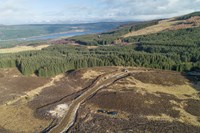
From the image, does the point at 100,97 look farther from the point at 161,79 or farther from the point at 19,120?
the point at 161,79

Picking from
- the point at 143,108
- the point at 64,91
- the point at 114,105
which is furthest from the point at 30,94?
the point at 143,108

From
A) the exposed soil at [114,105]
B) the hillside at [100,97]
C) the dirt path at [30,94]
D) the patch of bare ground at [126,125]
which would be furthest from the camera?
the dirt path at [30,94]

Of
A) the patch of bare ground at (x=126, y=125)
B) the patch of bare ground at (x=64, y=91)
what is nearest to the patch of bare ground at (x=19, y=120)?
the patch of bare ground at (x=64, y=91)

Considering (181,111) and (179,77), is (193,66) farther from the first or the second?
(181,111)

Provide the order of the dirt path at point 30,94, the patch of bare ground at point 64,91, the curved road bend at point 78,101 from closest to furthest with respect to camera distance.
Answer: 1. the curved road bend at point 78,101
2. the patch of bare ground at point 64,91
3. the dirt path at point 30,94

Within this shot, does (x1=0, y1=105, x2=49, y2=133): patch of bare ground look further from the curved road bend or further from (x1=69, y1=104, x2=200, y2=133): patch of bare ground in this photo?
(x1=69, y1=104, x2=200, y2=133): patch of bare ground

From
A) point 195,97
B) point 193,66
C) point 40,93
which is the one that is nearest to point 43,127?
point 40,93

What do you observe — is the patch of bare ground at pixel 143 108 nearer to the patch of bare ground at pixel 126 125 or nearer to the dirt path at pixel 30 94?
the patch of bare ground at pixel 126 125

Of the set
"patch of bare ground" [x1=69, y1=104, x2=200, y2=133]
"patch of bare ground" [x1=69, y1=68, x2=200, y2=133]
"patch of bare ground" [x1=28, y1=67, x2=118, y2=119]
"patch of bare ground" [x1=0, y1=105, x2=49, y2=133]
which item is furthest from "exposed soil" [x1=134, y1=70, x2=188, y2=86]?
"patch of bare ground" [x1=0, y1=105, x2=49, y2=133]

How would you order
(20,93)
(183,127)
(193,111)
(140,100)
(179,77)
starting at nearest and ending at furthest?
(183,127) → (193,111) → (140,100) → (20,93) → (179,77)
